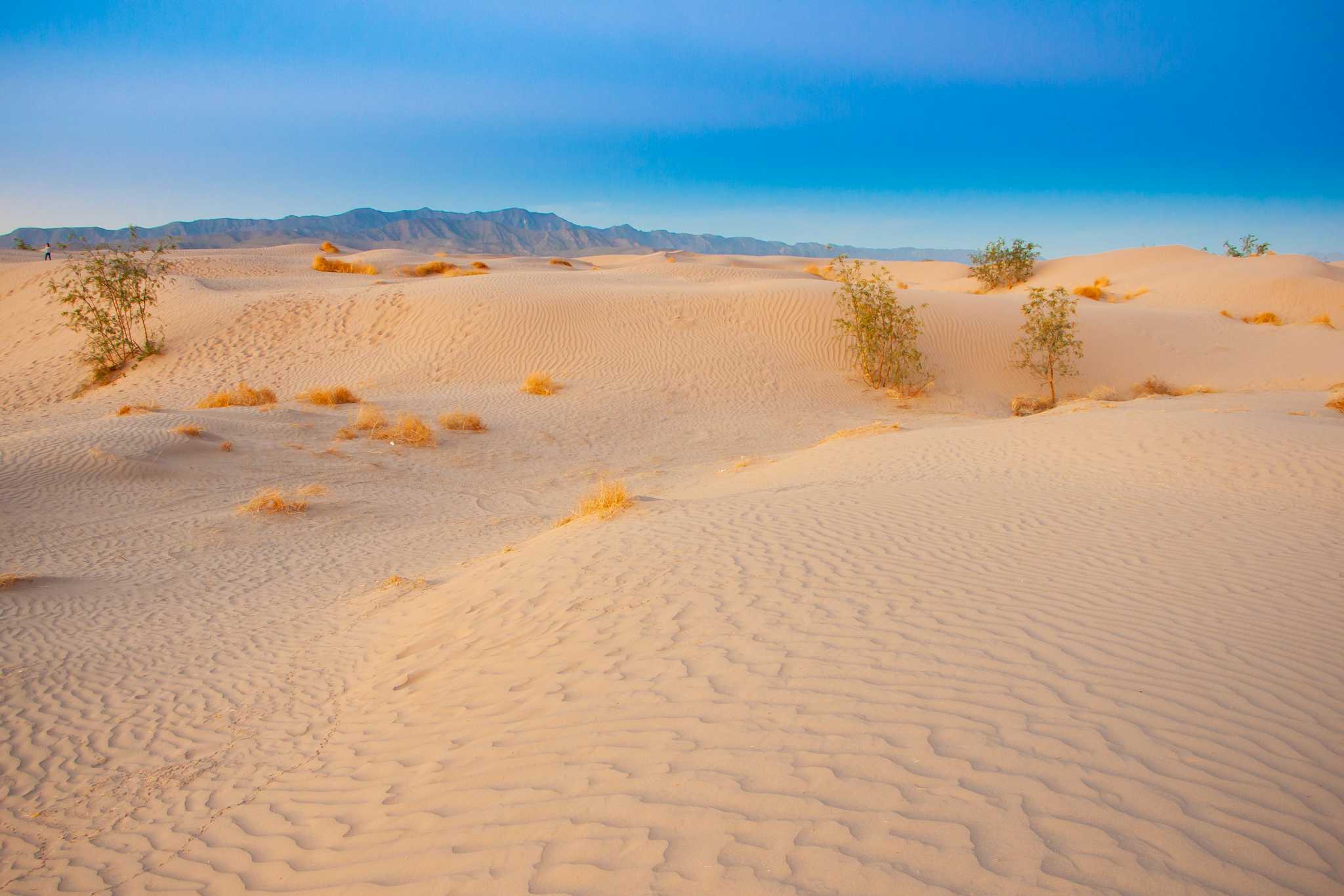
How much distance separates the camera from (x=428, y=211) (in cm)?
13638

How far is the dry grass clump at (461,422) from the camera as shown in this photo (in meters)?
14.8

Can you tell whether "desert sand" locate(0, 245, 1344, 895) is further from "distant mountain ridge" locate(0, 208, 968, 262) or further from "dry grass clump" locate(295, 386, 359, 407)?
"distant mountain ridge" locate(0, 208, 968, 262)

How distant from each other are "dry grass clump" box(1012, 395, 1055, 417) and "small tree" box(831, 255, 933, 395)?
2373 mm

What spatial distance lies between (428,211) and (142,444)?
450ft

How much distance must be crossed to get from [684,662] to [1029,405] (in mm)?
17162

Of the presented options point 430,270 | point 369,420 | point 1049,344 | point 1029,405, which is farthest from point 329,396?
point 430,270

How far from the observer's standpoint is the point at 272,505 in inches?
400

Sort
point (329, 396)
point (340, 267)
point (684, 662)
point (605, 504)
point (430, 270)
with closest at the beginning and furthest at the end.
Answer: point (684, 662)
point (605, 504)
point (329, 396)
point (430, 270)
point (340, 267)

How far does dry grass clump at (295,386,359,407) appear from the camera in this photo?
16047mm

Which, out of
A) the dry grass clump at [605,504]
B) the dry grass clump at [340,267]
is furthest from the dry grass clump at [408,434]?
the dry grass clump at [340,267]

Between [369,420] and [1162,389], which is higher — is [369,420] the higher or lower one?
the lower one

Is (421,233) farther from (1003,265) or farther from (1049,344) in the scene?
(1049,344)

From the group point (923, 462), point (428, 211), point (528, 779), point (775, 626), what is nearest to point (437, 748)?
point (528, 779)

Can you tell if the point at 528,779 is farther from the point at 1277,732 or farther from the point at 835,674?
the point at 1277,732
